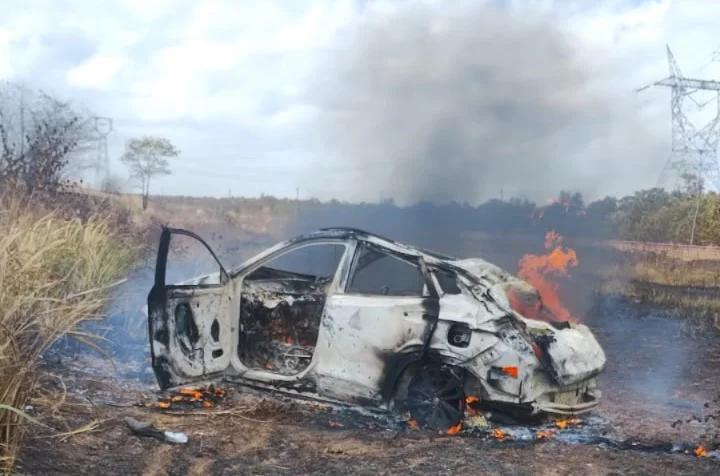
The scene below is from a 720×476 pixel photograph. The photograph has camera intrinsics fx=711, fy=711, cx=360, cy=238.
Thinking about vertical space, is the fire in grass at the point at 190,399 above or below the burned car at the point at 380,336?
below

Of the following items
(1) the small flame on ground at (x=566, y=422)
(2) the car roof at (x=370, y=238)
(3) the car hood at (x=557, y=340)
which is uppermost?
(2) the car roof at (x=370, y=238)

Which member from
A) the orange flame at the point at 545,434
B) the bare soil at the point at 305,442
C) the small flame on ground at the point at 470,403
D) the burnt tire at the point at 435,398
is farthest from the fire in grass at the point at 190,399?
the orange flame at the point at 545,434

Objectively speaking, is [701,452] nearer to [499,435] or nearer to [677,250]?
[499,435]

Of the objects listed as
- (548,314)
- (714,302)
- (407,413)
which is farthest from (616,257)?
(407,413)

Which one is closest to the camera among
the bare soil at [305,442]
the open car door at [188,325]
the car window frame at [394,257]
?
the bare soil at [305,442]

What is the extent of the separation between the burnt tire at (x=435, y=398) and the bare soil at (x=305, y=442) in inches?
6.2

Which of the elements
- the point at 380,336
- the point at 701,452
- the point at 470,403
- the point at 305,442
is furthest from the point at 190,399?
the point at 701,452

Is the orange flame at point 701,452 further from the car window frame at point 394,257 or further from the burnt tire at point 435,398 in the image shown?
the car window frame at point 394,257

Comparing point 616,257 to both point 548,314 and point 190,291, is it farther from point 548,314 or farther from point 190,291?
point 190,291

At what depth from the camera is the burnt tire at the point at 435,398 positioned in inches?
225

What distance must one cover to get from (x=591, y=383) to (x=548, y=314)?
0.69 meters

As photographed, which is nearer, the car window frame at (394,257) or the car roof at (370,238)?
the car window frame at (394,257)

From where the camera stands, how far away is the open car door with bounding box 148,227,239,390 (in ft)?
19.8

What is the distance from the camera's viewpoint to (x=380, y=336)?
580 cm
